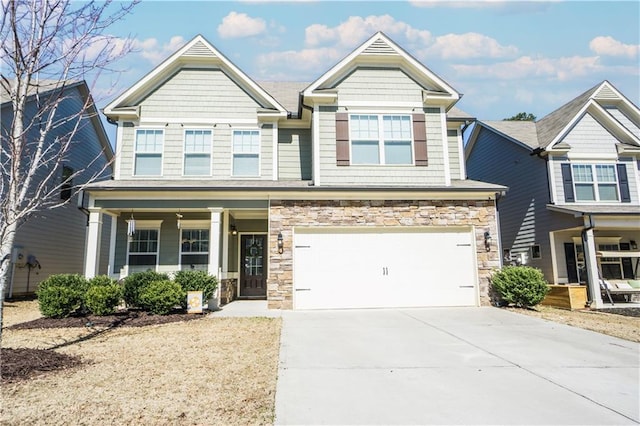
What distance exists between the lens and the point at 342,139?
38.3ft

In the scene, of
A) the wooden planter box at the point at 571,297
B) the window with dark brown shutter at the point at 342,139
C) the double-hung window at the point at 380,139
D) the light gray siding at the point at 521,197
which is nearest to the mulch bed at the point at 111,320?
the window with dark brown shutter at the point at 342,139

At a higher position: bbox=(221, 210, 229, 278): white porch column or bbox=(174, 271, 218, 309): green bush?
bbox=(221, 210, 229, 278): white porch column

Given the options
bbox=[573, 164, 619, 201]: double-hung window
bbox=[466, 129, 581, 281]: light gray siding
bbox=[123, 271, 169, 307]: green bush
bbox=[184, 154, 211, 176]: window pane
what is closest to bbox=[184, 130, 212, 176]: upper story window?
bbox=[184, 154, 211, 176]: window pane

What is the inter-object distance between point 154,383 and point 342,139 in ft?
28.4

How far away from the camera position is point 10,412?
3.70 meters

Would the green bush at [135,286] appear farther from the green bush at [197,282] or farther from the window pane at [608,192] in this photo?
the window pane at [608,192]

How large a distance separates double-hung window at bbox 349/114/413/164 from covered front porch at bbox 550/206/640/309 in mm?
6113

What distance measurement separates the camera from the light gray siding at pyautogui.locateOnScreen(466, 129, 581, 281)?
1474cm

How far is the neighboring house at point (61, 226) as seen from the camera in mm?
14359

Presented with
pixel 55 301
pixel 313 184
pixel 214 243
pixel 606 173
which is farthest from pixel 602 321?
pixel 55 301

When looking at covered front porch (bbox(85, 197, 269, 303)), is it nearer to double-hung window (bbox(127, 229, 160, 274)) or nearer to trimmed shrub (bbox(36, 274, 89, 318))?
double-hung window (bbox(127, 229, 160, 274))

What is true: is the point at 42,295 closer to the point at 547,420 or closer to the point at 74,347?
the point at 74,347

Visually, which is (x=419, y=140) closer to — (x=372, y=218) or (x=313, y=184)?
(x=372, y=218)

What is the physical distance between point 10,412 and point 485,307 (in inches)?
413
